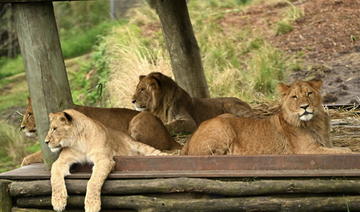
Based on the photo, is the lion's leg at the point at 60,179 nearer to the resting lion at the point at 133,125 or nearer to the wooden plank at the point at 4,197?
the wooden plank at the point at 4,197

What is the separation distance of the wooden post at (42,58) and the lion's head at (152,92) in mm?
2495

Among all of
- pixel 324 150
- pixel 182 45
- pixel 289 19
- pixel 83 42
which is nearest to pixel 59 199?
pixel 324 150

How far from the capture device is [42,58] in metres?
7.28

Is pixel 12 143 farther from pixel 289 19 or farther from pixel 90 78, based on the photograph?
pixel 289 19

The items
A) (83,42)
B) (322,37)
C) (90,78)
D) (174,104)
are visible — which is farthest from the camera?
(83,42)

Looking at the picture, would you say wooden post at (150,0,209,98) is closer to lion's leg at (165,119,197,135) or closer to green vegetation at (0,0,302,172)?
lion's leg at (165,119,197,135)

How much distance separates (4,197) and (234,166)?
6.58ft

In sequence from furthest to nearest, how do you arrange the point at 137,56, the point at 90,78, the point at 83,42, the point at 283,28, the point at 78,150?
the point at 83,42
the point at 90,78
the point at 283,28
the point at 137,56
the point at 78,150

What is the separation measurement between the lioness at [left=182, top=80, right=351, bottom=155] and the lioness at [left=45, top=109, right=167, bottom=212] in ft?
2.91

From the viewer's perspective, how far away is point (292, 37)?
1691 cm

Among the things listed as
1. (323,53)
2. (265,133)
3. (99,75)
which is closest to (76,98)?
(99,75)

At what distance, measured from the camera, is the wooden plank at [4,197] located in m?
7.45

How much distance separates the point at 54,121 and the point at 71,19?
15251 millimetres

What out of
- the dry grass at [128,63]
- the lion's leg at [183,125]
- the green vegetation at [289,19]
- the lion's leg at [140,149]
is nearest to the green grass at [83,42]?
the dry grass at [128,63]
